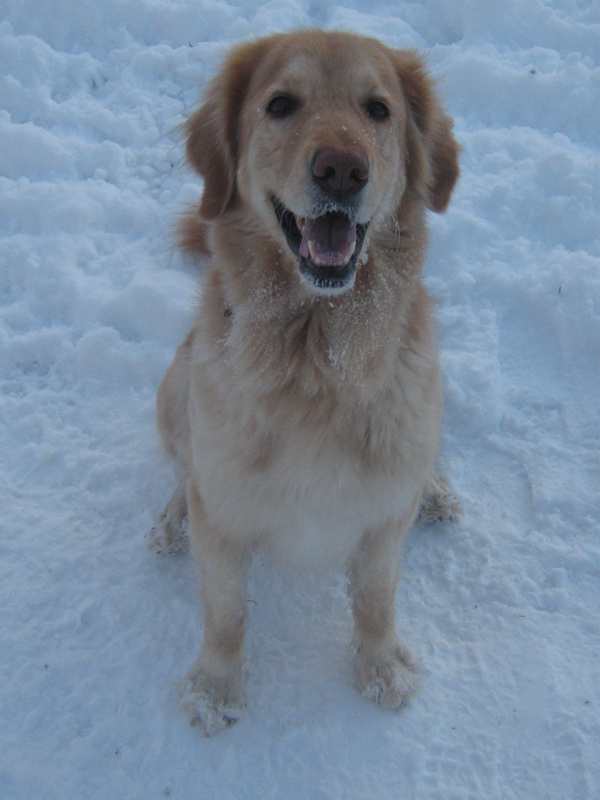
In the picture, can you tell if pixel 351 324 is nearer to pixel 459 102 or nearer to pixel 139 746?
pixel 139 746

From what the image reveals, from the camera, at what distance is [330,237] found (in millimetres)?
1986

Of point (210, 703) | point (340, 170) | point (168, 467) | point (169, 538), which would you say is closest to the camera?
point (340, 170)

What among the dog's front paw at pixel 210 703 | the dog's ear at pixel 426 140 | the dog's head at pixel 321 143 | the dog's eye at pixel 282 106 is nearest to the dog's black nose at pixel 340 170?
the dog's head at pixel 321 143

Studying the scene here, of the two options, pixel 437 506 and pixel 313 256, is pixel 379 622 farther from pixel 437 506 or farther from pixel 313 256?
pixel 313 256

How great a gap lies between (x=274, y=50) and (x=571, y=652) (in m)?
2.54

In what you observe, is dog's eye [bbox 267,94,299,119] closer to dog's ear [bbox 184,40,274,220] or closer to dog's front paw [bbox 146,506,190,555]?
dog's ear [bbox 184,40,274,220]

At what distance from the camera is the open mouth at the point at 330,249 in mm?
1948

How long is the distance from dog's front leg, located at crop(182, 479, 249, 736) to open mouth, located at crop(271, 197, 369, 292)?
0.95 metres

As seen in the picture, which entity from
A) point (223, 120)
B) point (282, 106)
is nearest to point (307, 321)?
point (282, 106)

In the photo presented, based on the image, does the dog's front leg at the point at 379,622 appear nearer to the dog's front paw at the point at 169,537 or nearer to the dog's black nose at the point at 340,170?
the dog's front paw at the point at 169,537

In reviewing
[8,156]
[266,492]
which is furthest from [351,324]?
[8,156]

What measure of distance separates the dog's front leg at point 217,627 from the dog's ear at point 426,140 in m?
1.42

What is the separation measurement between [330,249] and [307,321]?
0.26 m

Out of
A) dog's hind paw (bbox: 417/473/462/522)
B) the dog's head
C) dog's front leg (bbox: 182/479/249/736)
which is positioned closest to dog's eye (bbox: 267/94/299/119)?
the dog's head
